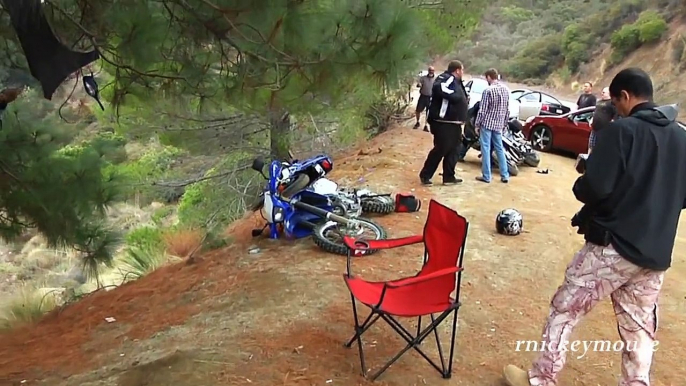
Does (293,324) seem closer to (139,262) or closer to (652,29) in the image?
(139,262)

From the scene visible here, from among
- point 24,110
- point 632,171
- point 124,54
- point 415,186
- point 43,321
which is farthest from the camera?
point 415,186

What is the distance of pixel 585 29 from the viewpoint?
1575 inches

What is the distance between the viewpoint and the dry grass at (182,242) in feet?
29.3

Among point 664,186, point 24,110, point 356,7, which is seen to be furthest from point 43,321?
point 664,186

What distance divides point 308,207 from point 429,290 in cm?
307

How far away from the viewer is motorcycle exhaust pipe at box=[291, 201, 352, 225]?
662cm

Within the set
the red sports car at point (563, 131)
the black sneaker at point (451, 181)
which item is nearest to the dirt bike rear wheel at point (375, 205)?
the black sneaker at point (451, 181)

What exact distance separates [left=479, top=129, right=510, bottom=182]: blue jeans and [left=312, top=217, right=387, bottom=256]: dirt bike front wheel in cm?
348

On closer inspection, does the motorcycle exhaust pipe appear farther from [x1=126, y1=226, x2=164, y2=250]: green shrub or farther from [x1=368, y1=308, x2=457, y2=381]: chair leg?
[x1=126, y1=226, x2=164, y2=250]: green shrub

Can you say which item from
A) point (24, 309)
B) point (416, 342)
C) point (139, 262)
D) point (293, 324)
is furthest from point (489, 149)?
point (24, 309)

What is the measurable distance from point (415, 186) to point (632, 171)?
6.53 m

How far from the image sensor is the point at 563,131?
14.1m

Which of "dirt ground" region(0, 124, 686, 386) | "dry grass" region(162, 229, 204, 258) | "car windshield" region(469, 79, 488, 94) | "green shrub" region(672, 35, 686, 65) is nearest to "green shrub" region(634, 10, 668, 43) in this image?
"green shrub" region(672, 35, 686, 65)

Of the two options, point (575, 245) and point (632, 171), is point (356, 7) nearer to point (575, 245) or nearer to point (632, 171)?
point (632, 171)
